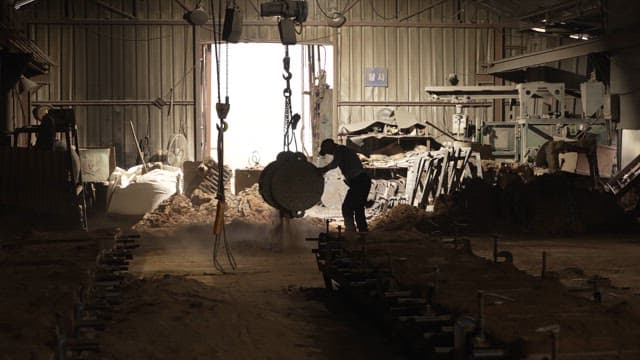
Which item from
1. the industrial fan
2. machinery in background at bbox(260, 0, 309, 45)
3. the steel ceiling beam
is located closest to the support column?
the steel ceiling beam

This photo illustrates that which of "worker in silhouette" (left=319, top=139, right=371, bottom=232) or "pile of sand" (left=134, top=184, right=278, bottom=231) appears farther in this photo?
"pile of sand" (left=134, top=184, right=278, bottom=231)

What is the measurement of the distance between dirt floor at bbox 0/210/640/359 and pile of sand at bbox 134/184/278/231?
4.68 m

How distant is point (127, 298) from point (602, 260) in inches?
274

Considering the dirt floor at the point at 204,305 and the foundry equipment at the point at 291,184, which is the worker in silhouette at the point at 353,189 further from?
the foundry equipment at the point at 291,184

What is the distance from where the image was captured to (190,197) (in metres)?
18.8

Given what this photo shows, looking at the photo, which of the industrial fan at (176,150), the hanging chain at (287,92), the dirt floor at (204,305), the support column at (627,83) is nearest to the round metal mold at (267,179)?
the hanging chain at (287,92)

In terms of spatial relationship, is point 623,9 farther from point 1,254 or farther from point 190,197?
point 1,254

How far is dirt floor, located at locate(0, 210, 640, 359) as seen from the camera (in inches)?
232

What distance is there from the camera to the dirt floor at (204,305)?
5.88 meters

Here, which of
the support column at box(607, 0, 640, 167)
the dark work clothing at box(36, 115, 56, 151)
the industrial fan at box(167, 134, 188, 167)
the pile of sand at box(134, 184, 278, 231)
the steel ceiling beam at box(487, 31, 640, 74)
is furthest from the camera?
the industrial fan at box(167, 134, 188, 167)

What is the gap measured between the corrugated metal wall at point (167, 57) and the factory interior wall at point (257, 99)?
2.70m

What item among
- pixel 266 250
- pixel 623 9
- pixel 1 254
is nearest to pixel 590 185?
pixel 623 9

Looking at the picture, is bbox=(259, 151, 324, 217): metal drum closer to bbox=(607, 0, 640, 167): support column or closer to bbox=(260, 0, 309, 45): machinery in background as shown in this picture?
bbox=(260, 0, 309, 45): machinery in background

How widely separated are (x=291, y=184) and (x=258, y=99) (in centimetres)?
1608
